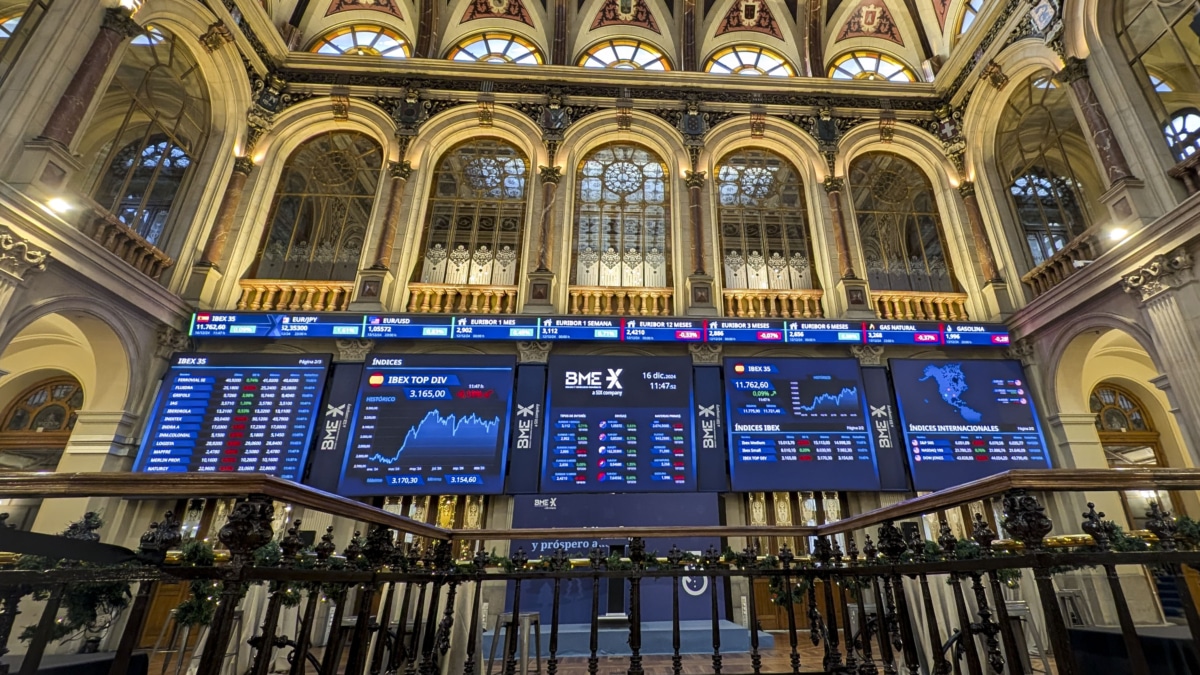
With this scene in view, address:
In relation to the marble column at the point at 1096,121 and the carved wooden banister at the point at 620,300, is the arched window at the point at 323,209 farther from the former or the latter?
the marble column at the point at 1096,121

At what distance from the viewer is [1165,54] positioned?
816cm

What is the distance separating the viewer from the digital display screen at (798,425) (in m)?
8.42

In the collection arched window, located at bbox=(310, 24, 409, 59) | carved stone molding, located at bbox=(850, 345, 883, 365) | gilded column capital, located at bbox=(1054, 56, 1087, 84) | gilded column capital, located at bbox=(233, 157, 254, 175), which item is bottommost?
carved stone molding, located at bbox=(850, 345, 883, 365)

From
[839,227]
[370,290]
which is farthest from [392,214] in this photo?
[839,227]

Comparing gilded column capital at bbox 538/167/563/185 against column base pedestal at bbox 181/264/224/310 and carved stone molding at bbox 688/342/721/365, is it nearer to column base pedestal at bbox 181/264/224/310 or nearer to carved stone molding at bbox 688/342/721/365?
carved stone molding at bbox 688/342/721/365

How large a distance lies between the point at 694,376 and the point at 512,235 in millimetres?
4630

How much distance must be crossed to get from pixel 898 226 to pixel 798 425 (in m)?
5.45

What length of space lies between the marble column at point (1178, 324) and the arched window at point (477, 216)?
967 centimetres

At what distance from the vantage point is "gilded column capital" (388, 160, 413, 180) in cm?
1076

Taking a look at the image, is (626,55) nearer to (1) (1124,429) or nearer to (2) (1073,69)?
(2) (1073,69)

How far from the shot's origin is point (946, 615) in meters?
4.37

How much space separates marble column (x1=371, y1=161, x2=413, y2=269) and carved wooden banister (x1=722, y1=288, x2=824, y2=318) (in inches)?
253

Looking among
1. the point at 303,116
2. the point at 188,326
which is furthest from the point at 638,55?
the point at 188,326

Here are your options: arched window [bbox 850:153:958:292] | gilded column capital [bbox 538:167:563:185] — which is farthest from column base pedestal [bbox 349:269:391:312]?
arched window [bbox 850:153:958:292]
